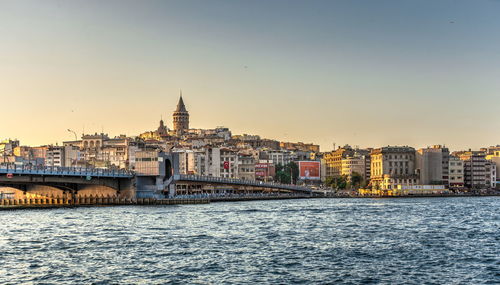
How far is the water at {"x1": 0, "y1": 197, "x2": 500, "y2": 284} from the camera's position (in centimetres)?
2905

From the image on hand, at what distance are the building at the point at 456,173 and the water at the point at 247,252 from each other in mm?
94906

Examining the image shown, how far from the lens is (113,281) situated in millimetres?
27844

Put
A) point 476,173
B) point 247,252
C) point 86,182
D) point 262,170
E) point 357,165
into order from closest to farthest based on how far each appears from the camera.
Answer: point 247,252, point 86,182, point 476,173, point 262,170, point 357,165

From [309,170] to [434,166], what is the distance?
31916 mm

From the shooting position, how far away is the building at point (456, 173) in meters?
150

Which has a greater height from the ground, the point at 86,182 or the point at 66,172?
the point at 66,172

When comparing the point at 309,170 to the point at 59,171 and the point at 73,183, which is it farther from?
the point at 59,171

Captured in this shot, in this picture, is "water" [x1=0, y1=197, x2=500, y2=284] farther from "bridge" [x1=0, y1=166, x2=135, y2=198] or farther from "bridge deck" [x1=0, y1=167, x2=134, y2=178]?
"bridge" [x1=0, y1=166, x2=135, y2=198]

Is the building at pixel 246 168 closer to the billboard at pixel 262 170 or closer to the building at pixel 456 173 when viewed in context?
the billboard at pixel 262 170

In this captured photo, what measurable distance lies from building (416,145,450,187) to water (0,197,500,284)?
91541 millimetres

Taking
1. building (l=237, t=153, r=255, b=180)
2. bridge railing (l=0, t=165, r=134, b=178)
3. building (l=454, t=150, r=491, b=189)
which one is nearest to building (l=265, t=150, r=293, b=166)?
building (l=237, t=153, r=255, b=180)

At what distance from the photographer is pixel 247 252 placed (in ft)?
119

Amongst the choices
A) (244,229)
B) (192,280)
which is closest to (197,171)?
(244,229)

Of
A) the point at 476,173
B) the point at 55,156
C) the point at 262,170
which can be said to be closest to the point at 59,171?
the point at 262,170
